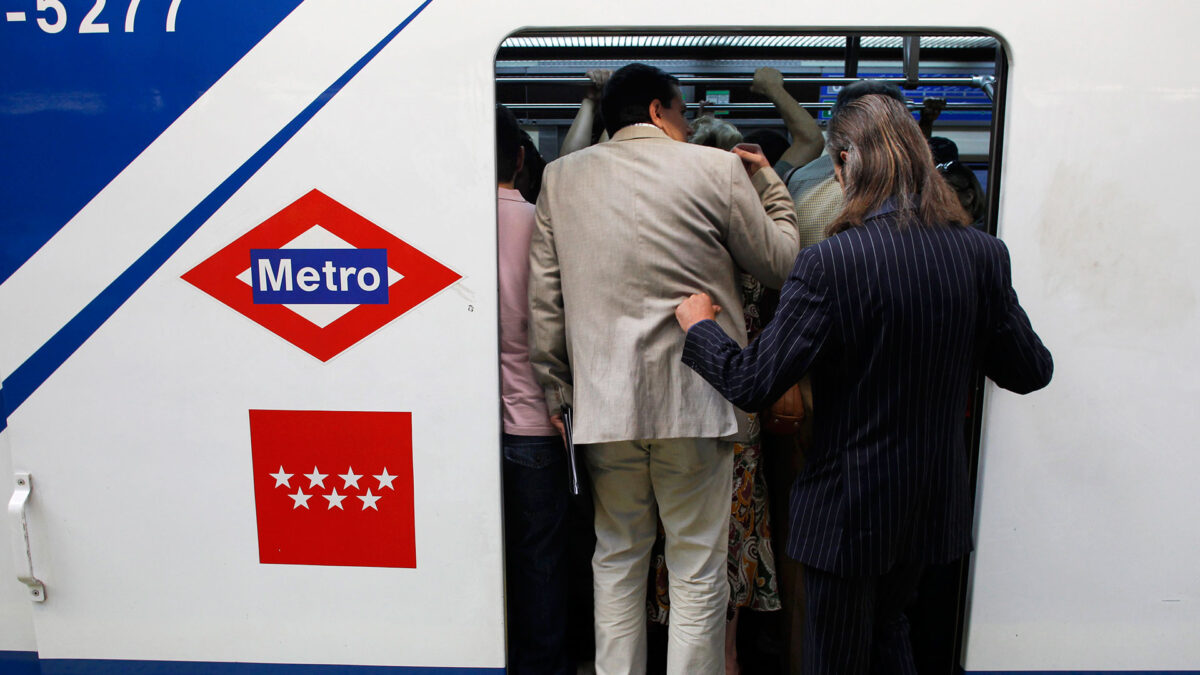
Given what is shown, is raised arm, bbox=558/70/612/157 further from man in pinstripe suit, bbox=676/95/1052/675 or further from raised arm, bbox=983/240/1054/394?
raised arm, bbox=983/240/1054/394

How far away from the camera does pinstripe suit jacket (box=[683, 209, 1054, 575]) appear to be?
1.34 m

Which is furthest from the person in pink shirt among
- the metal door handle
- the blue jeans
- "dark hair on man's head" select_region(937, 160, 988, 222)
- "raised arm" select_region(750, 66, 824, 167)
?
"dark hair on man's head" select_region(937, 160, 988, 222)

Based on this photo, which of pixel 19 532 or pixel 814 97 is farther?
pixel 814 97

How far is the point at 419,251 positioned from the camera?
1.64 metres

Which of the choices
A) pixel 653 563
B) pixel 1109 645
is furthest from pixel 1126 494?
pixel 653 563

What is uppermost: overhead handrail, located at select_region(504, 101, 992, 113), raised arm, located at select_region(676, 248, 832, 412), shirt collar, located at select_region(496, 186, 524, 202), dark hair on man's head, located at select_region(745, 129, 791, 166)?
overhead handrail, located at select_region(504, 101, 992, 113)

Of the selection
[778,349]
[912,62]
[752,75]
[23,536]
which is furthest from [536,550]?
[752,75]

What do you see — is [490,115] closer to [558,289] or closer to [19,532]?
[558,289]

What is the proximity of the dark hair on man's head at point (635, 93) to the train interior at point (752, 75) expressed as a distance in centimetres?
49

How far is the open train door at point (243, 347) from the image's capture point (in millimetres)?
1625

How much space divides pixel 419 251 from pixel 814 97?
89.6 inches

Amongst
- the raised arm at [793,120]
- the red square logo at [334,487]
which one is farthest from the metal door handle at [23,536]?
the raised arm at [793,120]

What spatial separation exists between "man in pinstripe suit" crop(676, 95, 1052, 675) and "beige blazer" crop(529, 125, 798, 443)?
0.18m

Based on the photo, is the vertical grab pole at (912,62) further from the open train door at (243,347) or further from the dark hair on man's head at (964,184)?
the open train door at (243,347)
